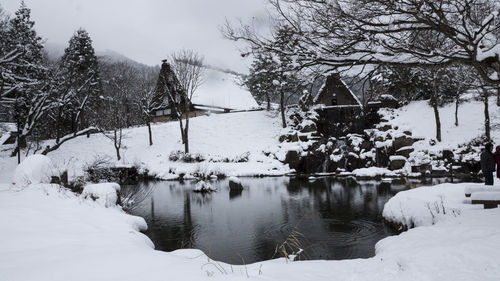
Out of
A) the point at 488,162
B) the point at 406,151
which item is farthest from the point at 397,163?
the point at 488,162

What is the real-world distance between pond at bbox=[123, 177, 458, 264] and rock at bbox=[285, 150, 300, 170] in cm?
696

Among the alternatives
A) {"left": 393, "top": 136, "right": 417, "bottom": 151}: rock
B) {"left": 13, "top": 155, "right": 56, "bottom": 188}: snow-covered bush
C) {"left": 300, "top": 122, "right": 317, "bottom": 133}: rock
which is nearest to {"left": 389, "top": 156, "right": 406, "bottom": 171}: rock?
{"left": 393, "top": 136, "right": 417, "bottom": 151}: rock

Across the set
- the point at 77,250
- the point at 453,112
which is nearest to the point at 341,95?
the point at 453,112

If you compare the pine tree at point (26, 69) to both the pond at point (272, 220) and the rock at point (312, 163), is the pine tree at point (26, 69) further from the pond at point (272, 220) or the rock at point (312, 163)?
the rock at point (312, 163)

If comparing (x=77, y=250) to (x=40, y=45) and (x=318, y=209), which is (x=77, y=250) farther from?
(x=40, y=45)

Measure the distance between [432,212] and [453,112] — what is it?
81.6 ft

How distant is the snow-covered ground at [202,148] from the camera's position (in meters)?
28.5

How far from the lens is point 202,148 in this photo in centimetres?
3322

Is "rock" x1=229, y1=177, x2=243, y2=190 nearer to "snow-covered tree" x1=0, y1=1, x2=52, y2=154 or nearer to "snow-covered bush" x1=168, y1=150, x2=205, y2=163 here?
"snow-covered bush" x1=168, y1=150, x2=205, y2=163

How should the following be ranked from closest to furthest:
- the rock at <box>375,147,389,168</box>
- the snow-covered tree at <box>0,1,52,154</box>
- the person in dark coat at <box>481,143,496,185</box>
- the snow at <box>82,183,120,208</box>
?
the person in dark coat at <box>481,143,496,185</box>
the snow at <box>82,183,120,208</box>
the snow-covered tree at <box>0,1,52,154</box>
the rock at <box>375,147,389,168</box>

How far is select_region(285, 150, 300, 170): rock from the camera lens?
2817cm

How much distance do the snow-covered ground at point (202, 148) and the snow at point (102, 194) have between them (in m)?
15.6

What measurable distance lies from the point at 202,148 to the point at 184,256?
27.6 meters

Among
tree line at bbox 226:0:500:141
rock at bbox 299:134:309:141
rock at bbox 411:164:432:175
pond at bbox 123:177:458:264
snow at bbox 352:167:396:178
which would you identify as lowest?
pond at bbox 123:177:458:264
